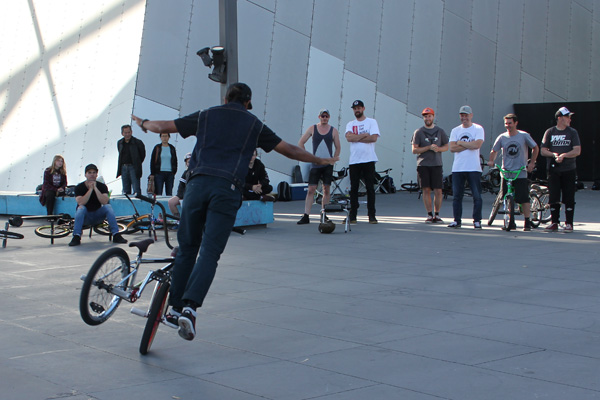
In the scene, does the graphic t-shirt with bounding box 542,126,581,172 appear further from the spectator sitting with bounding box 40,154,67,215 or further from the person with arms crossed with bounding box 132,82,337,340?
the spectator sitting with bounding box 40,154,67,215

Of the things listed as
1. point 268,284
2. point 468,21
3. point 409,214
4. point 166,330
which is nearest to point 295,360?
point 166,330

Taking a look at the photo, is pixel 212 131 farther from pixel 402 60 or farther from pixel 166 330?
pixel 402 60

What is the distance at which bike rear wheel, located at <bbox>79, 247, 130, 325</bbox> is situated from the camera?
542 centimetres

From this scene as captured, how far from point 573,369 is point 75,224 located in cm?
859

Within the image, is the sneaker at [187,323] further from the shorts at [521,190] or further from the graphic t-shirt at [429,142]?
the graphic t-shirt at [429,142]

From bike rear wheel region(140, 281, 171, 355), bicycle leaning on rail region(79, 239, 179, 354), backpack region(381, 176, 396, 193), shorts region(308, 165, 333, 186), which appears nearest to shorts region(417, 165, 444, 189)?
shorts region(308, 165, 333, 186)

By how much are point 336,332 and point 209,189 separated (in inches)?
56.1

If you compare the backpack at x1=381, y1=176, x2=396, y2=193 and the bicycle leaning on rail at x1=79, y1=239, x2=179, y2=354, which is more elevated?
A: the backpack at x1=381, y1=176, x2=396, y2=193

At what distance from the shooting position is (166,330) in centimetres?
584

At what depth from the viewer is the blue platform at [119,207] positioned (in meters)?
13.4

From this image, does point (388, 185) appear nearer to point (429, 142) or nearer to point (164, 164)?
point (164, 164)

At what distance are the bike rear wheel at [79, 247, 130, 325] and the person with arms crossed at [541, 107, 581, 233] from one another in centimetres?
843

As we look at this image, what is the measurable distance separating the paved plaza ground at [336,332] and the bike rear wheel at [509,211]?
247cm

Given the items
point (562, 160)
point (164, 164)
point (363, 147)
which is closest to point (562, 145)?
point (562, 160)
